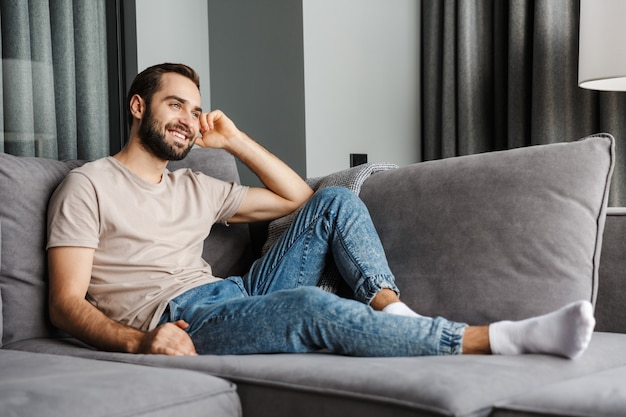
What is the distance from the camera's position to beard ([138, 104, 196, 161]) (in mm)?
2088

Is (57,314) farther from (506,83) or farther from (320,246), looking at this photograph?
(506,83)

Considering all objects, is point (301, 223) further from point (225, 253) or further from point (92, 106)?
point (92, 106)

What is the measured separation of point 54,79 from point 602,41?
191 centimetres

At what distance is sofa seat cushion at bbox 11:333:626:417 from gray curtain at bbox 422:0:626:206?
6.03 ft

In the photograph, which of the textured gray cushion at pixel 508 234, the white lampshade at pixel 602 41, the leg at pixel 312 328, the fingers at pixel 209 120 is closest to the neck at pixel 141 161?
the fingers at pixel 209 120

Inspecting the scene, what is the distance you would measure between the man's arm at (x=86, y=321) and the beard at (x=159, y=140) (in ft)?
1.22

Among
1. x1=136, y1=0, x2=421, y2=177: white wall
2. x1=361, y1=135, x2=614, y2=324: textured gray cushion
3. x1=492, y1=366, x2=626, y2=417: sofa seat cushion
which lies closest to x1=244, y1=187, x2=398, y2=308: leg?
x1=361, y1=135, x2=614, y2=324: textured gray cushion

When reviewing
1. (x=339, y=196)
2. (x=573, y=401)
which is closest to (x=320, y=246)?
(x=339, y=196)

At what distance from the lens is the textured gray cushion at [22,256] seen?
73.9 inches

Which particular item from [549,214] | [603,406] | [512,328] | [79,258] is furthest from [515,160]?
[79,258]

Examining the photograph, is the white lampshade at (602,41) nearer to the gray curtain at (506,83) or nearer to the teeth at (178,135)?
the gray curtain at (506,83)

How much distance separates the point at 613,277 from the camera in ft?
5.94

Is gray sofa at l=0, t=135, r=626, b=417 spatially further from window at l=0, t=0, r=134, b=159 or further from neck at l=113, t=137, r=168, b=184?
window at l=0, t=0, r=134, b=159

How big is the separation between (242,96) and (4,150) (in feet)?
3.79
